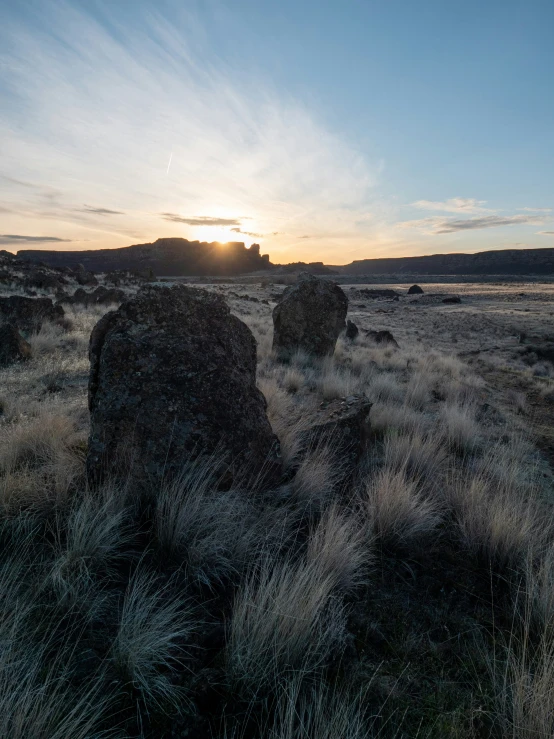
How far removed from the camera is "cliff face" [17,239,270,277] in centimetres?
10688

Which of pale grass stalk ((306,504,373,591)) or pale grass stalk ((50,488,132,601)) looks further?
pale grass stalk ((306,504,373,591))

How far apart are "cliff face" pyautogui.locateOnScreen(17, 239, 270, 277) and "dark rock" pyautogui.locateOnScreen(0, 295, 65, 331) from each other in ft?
309

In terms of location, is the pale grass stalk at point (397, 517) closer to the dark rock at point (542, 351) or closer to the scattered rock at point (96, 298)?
the dark rock at point (542, 351)

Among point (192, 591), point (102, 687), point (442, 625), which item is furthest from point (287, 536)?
point (102, 687)

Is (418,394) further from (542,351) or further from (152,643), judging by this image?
(542,351)

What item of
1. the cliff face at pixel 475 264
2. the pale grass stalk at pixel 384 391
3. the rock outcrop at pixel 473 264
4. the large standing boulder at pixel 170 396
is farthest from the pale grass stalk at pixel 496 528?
the cliff face at pixel 475 264

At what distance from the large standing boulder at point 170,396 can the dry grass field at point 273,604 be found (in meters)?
0.23

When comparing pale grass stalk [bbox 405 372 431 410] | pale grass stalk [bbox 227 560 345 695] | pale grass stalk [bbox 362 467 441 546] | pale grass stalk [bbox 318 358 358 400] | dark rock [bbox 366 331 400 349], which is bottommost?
dark rock [bbox 366 331 400 349]

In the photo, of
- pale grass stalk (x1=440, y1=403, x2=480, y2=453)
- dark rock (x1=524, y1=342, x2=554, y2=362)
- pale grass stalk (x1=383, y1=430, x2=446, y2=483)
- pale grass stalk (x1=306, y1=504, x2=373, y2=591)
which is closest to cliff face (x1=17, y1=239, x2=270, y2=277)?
dark rock (x1=524, y1=342, x2=554, y2=362)

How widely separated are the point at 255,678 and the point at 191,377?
2092 millimetres

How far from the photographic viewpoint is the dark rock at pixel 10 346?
7.93 metres

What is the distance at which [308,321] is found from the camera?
1123 cm

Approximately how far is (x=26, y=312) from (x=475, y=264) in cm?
15973

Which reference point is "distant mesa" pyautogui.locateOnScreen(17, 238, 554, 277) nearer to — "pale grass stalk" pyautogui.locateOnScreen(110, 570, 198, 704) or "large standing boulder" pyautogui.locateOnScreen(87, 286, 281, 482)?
"large standing boulder" pyautogui.locateOnScreen(87, 286, 281, 482)
